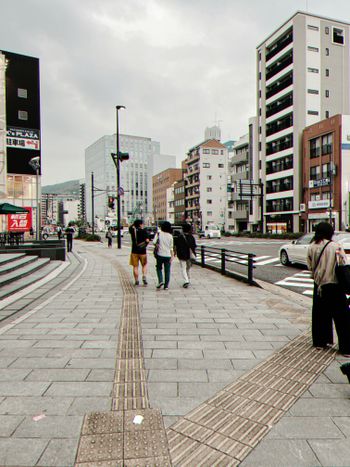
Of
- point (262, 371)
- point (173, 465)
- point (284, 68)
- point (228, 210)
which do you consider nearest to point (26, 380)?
point (173, 465)

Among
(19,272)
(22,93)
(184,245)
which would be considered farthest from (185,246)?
(22,93)

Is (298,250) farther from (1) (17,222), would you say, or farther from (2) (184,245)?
(1) (17,222)

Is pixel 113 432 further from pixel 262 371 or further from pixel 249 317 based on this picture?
pixel 249 317

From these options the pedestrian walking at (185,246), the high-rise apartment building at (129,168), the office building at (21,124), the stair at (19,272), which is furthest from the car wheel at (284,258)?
the high-rise apartment building at (129,168)

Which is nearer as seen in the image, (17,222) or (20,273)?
(20,273)

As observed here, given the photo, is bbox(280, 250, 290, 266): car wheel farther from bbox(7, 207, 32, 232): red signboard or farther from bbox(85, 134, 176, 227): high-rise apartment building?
bbox(85, 134, 176, 227): high-rise apartment building

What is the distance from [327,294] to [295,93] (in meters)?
52.5

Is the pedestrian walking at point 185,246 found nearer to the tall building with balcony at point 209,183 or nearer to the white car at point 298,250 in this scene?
the white car at point 298,250

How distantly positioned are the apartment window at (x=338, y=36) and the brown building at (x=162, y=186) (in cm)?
7122

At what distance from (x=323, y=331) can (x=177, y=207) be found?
96912 millimetres

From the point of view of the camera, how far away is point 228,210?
81125mm

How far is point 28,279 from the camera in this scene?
9828 mm

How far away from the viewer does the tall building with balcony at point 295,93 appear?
163 ft

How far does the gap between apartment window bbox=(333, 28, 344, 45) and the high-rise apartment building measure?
93303 millimetres
